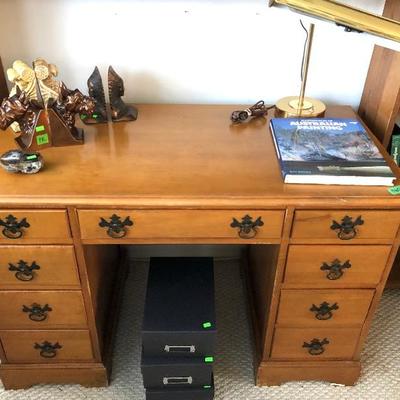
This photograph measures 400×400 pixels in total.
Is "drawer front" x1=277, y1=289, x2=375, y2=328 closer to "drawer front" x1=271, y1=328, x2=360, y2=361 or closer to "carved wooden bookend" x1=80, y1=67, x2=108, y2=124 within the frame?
"drawer front" x1=271, y1=328, x2=360, y2=361

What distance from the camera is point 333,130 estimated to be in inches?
43.7

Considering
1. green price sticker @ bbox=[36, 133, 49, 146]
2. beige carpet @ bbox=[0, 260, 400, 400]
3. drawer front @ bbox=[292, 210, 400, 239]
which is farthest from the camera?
beige carpet @ bbox=[0, 260, 400, 400]

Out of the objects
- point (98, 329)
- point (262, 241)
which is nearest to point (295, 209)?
point (262, 241)

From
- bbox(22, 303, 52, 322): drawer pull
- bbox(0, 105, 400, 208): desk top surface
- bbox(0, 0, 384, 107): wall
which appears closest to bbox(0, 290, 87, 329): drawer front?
bbox(22, 303, 52, 322): drawer pull

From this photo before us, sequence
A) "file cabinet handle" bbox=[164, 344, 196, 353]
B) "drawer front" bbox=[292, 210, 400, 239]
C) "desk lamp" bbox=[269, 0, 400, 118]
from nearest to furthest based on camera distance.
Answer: "desk lamp" bbox=[269, 0, 400, 118] < "drawer front" bbox=[292, 210, 400, 239] < "file cabinet handle" bbox=[164, 344, 196, 353]

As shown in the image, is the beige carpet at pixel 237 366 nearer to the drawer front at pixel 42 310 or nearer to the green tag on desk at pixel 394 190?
the drawer front at pixel 42 310

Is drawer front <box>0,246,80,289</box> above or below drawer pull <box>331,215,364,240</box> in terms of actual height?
below

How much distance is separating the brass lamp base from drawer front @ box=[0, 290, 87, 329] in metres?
0.75

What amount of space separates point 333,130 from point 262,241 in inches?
14.3

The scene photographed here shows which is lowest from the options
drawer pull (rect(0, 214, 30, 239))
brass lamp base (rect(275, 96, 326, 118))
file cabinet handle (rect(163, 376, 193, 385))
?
file cabinet handle (rect(163, 376, 193, 385))

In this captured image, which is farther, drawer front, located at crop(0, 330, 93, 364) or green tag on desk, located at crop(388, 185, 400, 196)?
drawer front, located at crop(0, 330, 93, 364)

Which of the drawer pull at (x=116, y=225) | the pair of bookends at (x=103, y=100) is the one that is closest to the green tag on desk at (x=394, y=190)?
the drawer pull at (x=116, y=225)

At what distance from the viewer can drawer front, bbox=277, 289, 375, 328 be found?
1.11 meters

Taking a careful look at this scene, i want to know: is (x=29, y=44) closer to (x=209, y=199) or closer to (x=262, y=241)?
(x=209, y=199)
